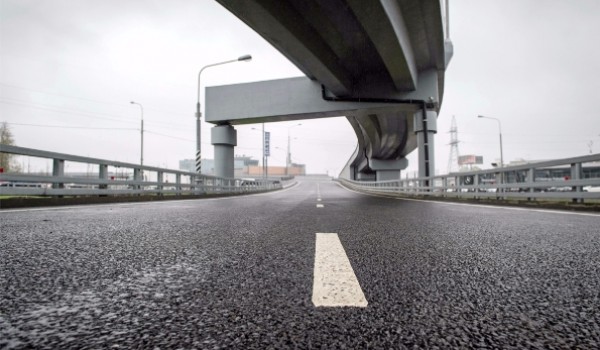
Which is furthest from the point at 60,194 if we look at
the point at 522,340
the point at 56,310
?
the point at 522,340

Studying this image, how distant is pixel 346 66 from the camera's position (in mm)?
15109

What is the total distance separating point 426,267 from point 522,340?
1.03m

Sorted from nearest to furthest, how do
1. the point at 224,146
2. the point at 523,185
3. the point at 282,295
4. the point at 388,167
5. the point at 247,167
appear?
1. the point at 282,295
2. the point at 523,185
3. the point at 224,146
4. the point at 388,167
5. the point at 247,167

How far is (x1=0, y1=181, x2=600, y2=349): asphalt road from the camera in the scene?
1.10 meters

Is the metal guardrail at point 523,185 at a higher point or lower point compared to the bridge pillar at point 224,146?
lower

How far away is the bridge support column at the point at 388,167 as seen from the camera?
2036 inches

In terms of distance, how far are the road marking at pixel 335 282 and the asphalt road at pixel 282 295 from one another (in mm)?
53

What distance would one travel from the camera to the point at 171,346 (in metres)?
1.04

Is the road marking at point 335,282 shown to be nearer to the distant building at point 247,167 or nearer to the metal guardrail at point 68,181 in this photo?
the metal guardrail at point 68,181

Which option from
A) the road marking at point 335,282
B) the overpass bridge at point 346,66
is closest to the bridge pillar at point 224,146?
the overpass bridge at point 346,66

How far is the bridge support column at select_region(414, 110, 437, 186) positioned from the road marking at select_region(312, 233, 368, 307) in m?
16.6

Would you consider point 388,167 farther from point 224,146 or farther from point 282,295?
point 282,295

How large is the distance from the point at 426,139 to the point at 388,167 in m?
34.7

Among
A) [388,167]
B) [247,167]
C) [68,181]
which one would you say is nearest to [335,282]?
[68,181]
